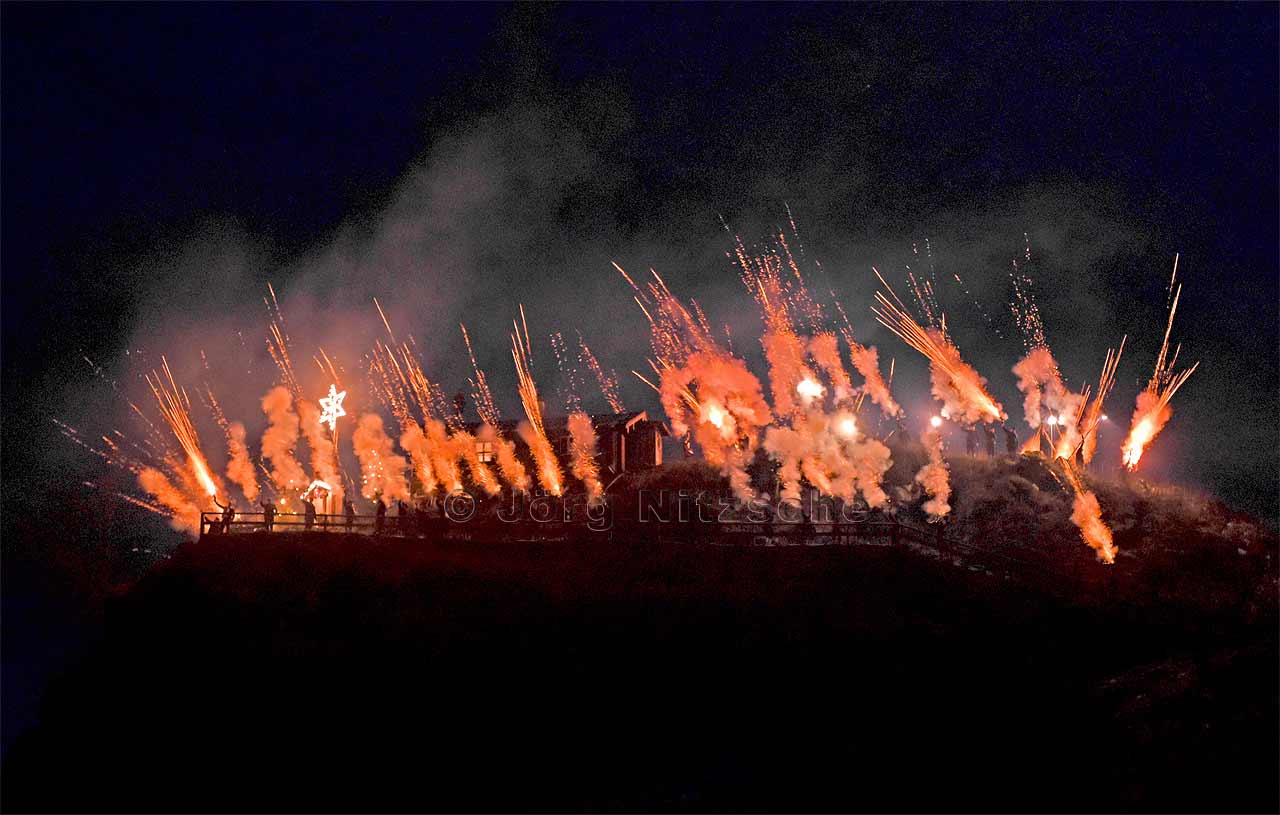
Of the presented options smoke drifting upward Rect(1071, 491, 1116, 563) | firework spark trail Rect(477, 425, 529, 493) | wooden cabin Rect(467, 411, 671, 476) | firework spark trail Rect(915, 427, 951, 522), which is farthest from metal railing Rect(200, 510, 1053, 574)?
wooden cabin Rect(467, 411, 671, 476)

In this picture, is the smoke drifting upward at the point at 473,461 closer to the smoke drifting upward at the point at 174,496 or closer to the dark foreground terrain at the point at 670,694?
the dark foreground terrain at the point at 670,694

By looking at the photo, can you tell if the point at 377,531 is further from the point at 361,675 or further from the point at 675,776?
the point at 675,776

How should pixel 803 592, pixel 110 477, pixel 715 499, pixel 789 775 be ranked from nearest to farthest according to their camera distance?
pixel 789 775, pixel 803 592, pixel 715 499, pixel 110 477

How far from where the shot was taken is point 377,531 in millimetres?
26656

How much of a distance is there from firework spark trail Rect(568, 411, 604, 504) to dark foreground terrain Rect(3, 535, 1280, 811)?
1811 cm

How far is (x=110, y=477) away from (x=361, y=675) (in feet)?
217

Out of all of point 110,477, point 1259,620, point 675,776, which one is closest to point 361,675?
point 675,776

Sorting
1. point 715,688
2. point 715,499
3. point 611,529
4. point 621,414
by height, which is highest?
point 621,414

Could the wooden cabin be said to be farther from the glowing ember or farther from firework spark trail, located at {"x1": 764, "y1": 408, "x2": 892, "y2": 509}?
the glowing ember

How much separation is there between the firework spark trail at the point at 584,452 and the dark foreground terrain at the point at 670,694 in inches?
713

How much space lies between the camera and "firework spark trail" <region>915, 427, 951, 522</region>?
98.9 feet

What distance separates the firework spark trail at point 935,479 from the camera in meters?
30.1

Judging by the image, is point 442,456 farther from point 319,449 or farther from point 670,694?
point 670,694

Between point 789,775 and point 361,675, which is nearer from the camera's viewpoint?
point 789,775
